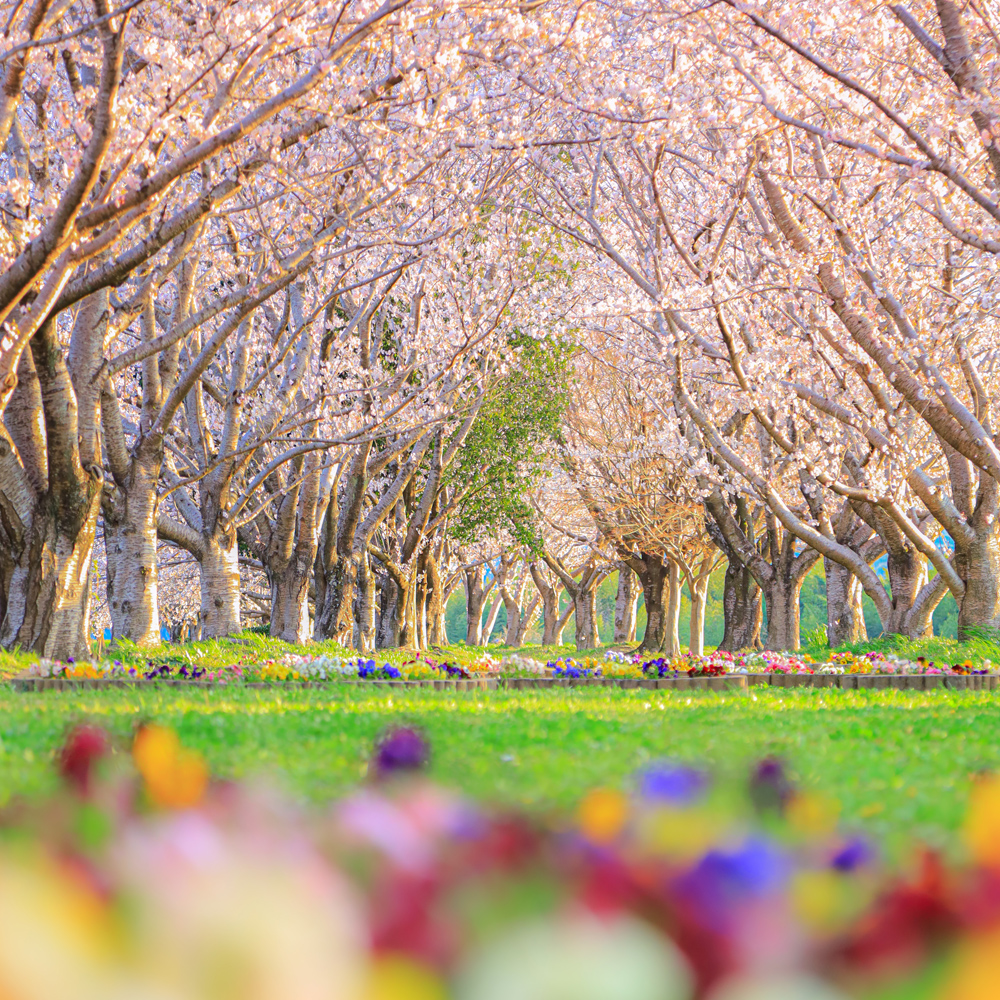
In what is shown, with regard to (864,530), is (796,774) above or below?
below

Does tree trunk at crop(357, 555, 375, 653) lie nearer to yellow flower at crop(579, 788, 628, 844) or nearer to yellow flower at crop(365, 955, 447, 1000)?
yellow flower at crop(579, 788, 628, 844)

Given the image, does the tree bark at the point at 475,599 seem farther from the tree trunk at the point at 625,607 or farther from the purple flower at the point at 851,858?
the purple flower at the point at 851,858

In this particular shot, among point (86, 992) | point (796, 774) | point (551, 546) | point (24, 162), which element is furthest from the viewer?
point (551, 546)

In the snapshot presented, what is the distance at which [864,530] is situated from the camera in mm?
23234

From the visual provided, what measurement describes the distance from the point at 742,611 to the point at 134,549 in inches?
698

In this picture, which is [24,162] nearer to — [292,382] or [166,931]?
[292,382]

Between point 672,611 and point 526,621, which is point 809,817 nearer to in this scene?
point 672,611

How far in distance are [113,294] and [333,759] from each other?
1115 centimetres

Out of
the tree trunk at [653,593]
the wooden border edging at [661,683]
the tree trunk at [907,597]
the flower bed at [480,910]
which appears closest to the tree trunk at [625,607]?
the tree trunk at [653,593]

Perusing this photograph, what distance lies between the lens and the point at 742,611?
2688cm

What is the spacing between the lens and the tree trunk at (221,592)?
15.9 meters

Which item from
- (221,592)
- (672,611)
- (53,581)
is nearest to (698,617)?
(672,611)

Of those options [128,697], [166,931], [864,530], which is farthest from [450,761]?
[864,530]

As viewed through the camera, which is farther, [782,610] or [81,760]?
[782,610]
